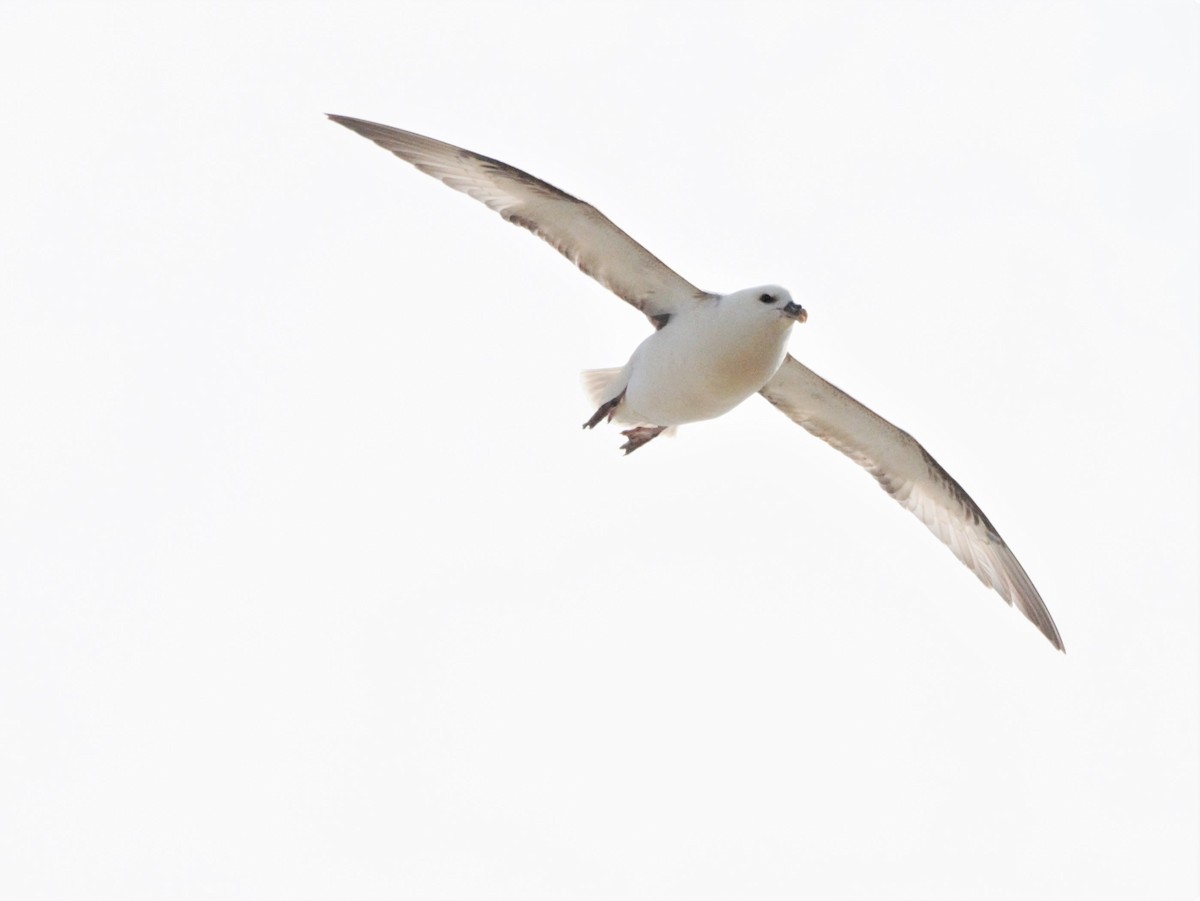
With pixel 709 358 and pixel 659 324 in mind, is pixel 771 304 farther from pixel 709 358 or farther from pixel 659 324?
pixel 659 324

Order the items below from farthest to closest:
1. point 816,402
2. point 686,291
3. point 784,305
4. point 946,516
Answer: point 946,516, point 816,402, point 686,291, point 784,305

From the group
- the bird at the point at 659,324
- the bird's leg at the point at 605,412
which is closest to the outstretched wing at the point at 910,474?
the bird at the point at 659,324

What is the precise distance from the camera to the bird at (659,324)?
39.8ft

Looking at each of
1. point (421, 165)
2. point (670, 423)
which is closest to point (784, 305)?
point (670, 423)

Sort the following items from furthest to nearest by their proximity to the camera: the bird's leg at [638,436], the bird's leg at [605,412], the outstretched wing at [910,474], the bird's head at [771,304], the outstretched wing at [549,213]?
the outstretched wing at [910,474] < the bird's leg at [638,436] < the bird's leg at [605,412] < the outstretched wing at [549,213] < the bird's head at [771,304]

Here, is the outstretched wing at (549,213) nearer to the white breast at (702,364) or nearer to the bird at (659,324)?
the bird at (659,324)

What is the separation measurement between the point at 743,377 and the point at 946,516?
3144mm

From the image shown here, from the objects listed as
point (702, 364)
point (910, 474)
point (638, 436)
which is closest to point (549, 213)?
point (702, 364)

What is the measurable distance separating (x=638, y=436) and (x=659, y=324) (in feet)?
3.35

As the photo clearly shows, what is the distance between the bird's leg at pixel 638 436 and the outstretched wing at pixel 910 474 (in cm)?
85

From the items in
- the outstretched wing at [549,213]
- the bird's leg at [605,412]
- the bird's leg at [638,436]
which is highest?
the outstretched wing at [549,213]

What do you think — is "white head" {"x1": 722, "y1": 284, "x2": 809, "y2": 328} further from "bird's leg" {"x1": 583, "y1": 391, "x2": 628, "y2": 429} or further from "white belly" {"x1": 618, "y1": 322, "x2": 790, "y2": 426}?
"bird's leg" {"x1": 583, "y1": 391, "x2": 628, "y2": 429}

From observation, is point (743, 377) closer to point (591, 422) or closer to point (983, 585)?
point (591, 422)

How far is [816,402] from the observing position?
45.5ft
